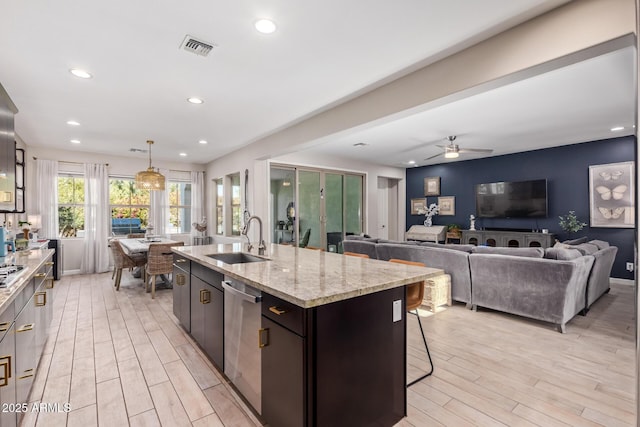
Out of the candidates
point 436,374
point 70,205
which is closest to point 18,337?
point 436,374

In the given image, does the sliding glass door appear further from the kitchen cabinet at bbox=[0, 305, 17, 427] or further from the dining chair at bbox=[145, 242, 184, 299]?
the kitchen cabinet at bbox=[0, 305, 17, 427]

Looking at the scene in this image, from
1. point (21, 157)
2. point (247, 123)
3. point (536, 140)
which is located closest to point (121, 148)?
point (21, 157)

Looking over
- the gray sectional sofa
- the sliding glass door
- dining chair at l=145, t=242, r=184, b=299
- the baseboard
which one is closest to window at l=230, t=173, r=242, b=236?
the sliding glass door

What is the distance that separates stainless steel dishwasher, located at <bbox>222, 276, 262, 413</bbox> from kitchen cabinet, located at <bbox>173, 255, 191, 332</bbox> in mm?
983

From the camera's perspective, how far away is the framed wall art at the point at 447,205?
799 cm

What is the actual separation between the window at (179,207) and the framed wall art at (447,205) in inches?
254

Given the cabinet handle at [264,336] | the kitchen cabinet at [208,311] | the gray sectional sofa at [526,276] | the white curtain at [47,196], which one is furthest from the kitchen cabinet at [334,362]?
the white curtain at [47,196]

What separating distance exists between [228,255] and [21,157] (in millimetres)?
4913

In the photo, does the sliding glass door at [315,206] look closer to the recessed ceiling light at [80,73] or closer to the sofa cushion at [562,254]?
the recessed ceiling light at [80,73]

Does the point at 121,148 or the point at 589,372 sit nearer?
the point at 589,372

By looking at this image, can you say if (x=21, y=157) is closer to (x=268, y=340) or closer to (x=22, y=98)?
(x=22, y=98)

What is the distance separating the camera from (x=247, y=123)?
451 cm

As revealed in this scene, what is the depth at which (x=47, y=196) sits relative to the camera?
235 inches

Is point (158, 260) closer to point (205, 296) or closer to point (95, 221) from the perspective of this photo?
point (205, 296)
